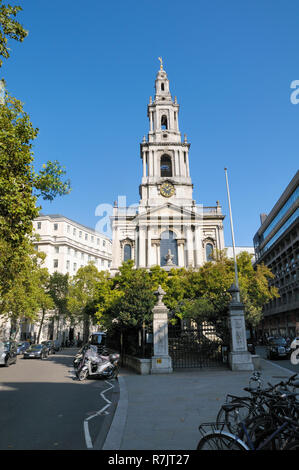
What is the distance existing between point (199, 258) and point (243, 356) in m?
28.9

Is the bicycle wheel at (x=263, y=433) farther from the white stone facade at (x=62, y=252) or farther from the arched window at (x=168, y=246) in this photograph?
the white stone facade at (x=62, y=252)

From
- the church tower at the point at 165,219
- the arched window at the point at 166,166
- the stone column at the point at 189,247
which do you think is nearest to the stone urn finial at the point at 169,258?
the church tower at the point at 165,219

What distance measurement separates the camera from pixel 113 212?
49.9 metres

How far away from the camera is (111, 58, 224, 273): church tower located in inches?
1794

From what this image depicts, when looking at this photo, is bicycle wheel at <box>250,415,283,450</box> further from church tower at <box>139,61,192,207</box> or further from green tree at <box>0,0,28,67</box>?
church tower at <box>139,61,192,207</box>

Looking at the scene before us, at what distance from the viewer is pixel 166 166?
54.9 metres

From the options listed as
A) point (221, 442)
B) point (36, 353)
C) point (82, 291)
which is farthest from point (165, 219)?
point (221, 442)

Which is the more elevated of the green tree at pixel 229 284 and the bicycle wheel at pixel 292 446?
the green tree at pixel 229 284

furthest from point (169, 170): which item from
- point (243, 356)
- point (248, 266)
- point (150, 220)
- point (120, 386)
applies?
point (120, 386)

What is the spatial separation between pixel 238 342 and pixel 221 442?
13688 mm

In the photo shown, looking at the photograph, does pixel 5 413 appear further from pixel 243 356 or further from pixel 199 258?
pixel 199 258

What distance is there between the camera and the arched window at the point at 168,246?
150ft
